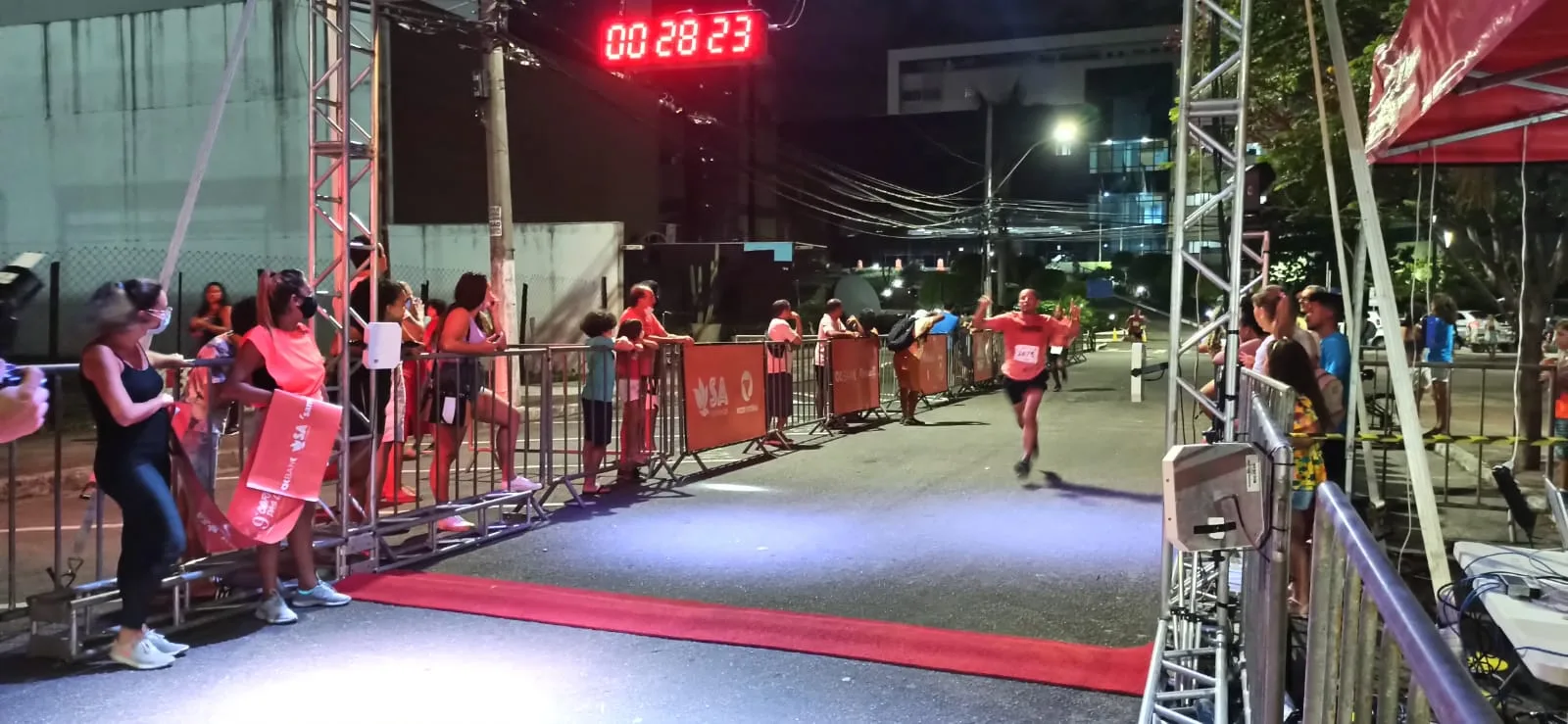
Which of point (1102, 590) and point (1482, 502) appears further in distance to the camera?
point (1482, 502)

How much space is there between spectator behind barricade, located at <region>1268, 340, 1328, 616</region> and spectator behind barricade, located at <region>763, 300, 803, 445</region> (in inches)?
269

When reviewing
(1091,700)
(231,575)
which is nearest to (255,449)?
(231,575)

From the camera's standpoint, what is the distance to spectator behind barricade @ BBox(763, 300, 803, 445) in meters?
12.1

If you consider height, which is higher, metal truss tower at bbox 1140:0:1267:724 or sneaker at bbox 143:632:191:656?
metal truss tower at bbox 1140:0:1267:724

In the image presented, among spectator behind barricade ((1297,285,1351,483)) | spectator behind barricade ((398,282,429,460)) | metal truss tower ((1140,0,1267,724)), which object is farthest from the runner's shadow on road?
spectator behind barricade ((398,282,429,460))

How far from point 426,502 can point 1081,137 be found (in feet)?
202

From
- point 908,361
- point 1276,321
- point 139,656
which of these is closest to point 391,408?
point 139,656

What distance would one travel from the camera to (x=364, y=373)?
6992 mm

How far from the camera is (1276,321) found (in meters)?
6.43

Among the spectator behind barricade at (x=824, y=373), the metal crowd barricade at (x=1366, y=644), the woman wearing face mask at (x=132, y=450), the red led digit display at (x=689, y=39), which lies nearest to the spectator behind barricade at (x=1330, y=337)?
the metal crowd barricade at (x=1366, y=644)

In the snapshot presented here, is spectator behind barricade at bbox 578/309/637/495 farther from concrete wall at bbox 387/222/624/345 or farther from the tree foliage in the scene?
concrete wall at bbox 387/222/624/345

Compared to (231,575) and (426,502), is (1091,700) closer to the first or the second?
(231,575)

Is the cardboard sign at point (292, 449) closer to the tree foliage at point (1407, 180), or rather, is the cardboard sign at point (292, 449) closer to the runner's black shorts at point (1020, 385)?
the runner's black shorts at point (1020, 385)

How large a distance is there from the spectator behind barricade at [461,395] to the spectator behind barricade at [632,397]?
5.31 feet
